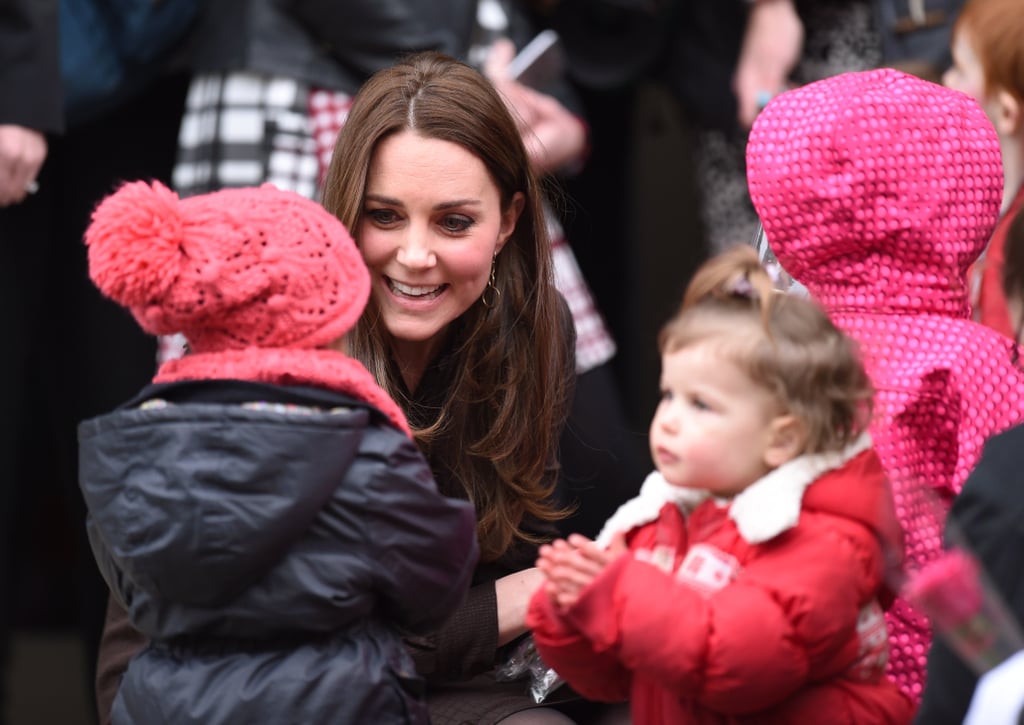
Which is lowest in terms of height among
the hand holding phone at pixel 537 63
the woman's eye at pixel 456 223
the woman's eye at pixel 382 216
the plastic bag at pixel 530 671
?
the plastic bag at pixel 530 671

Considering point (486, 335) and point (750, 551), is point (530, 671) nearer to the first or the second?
point (486, 335)

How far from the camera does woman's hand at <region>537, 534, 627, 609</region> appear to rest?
1608 mm

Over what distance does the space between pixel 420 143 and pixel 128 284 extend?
2.13ft

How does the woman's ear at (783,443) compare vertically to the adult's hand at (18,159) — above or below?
below

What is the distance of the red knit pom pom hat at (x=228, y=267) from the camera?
1717mm

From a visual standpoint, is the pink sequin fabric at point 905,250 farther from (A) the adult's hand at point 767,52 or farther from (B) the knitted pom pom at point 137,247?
(A) the adult's hand at point 767,52

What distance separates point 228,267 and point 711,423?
1.89 ft

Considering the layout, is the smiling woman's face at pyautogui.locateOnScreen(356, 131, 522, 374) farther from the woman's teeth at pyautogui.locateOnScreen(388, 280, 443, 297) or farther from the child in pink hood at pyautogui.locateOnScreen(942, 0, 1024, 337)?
the child in pink hood at pyautogui.locateOnScreen(942, 0, 1024, 337)

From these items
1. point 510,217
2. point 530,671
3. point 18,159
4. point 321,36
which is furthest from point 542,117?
point 530,671

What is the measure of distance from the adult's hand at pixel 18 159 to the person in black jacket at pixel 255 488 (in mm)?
1056

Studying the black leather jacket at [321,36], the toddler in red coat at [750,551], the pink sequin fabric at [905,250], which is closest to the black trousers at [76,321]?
the black leather jacket at [321,36]

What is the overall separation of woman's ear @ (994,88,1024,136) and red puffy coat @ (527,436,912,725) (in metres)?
1.24

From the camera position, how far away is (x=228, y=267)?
5.67ft

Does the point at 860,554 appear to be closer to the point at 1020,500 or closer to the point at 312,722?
the point at 1020,500
